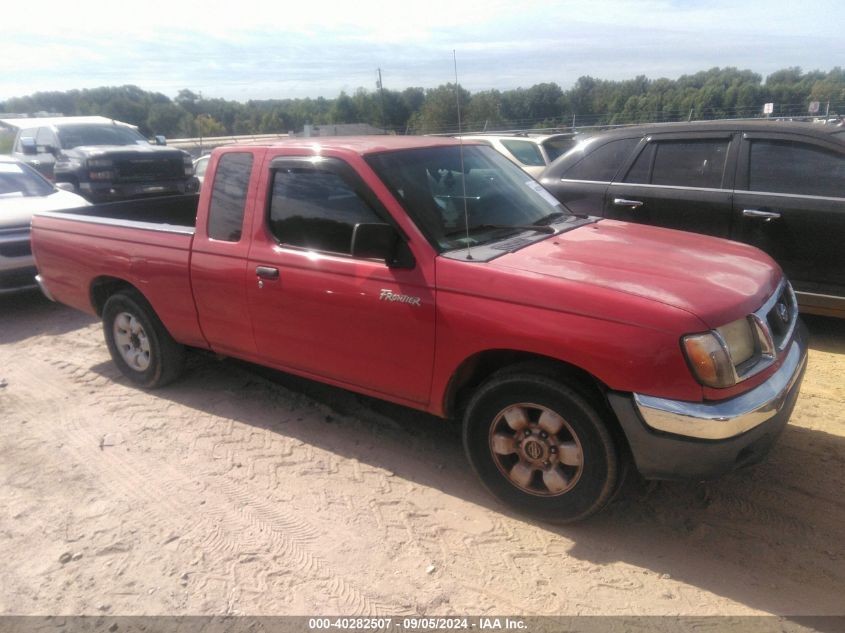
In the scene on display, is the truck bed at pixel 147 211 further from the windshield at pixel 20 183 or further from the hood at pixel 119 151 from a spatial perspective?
the hood at pixel 119 151

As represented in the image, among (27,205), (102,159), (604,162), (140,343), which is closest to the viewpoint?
(140,343)

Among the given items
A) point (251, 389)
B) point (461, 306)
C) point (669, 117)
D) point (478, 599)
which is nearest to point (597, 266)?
point (461, 306)

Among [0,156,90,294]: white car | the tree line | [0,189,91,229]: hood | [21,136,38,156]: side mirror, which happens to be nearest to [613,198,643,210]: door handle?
the tree line

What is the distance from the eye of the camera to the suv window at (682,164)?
5648mm

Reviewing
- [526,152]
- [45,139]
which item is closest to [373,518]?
[526,152]

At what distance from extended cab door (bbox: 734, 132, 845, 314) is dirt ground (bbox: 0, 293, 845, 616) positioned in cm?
89

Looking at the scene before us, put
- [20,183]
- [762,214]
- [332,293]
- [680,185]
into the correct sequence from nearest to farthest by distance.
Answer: [332,293], [762,214], [680,185], [20,183]

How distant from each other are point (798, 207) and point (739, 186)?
1.63 feet

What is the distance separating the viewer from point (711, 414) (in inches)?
104

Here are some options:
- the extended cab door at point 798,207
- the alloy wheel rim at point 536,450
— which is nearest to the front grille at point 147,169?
the extended cab door at point 798,207

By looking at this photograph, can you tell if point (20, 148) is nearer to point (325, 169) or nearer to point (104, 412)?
point (104, 412)

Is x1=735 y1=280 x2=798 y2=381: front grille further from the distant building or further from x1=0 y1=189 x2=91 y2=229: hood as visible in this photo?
x1=0 y1=189 x2=91 y2=229: hood

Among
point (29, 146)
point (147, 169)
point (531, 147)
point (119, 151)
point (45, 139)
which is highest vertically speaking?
point (45, 139)

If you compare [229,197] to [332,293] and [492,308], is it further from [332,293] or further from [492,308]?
[492,308]
